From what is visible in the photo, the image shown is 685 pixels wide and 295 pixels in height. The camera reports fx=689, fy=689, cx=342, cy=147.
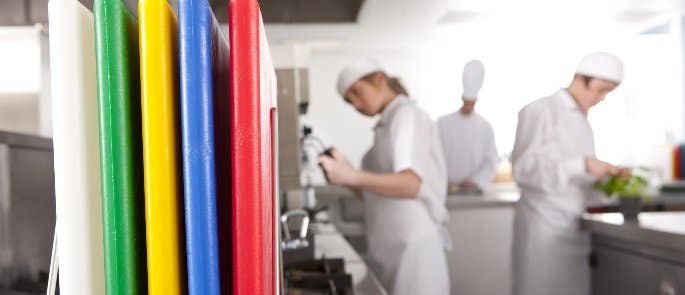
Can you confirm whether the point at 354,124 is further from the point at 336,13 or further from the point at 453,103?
the point at 336,13

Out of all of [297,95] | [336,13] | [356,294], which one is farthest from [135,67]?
[336,13]

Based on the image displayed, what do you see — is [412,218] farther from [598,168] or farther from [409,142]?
[598,168]

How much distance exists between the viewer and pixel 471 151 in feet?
11.5

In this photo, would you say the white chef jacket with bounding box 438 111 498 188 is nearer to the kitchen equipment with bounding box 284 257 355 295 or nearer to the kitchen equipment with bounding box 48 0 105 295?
the kitchen equipment with bounding box 284 257 355 295

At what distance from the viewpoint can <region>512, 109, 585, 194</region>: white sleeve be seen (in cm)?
293

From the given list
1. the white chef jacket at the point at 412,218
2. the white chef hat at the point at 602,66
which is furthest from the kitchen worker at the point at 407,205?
the white chef hat at the point at 602,66

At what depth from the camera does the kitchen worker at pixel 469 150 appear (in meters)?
3.46

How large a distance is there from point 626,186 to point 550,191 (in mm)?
400

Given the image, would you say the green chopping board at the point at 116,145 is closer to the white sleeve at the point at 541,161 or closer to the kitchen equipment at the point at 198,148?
the kitchen equipment at the point at 198,148

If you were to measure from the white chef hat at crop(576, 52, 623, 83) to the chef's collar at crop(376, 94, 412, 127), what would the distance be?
3.42ft

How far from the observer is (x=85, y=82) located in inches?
11.6

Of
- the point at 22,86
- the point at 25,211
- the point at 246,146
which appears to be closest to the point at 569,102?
the point at 25,211

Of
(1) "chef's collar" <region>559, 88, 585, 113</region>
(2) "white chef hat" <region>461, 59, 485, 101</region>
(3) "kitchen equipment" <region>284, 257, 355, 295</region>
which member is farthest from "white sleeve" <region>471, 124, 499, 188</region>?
(3) "kitchen equipment" <region>284, 257, 355, 295</region>

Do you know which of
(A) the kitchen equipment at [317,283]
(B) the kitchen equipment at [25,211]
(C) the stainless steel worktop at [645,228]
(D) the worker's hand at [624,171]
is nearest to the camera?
(B) the kitchen equipment at [25,211]
